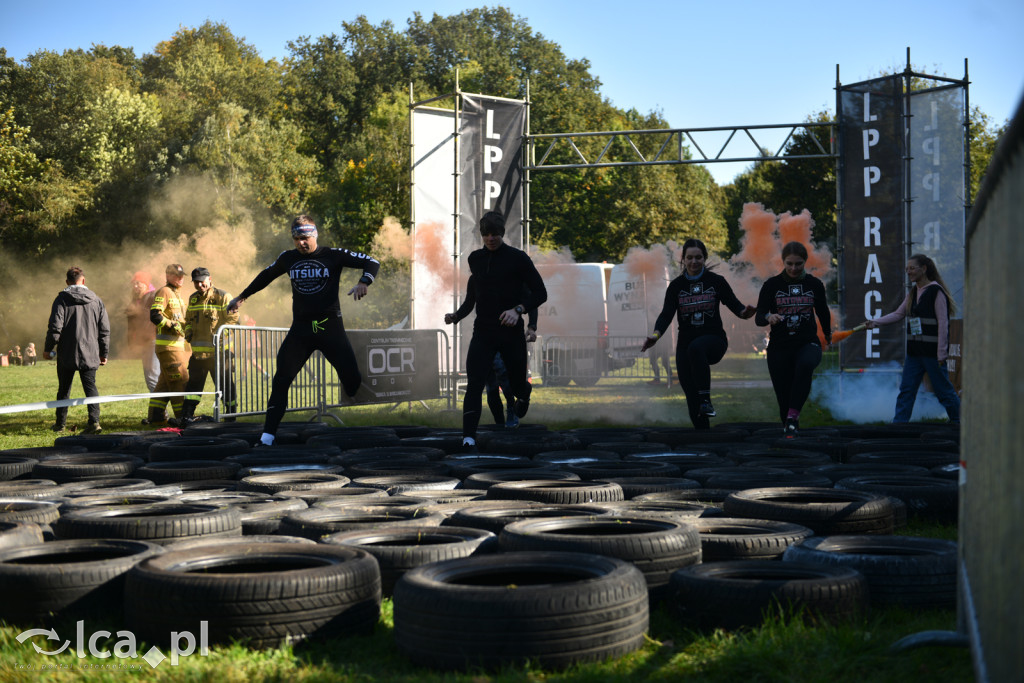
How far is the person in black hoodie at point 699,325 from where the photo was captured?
9422mm

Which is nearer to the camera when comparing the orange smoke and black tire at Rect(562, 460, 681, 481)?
black tire at Rect(562, 460, 681, 481)

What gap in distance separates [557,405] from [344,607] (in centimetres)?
1364

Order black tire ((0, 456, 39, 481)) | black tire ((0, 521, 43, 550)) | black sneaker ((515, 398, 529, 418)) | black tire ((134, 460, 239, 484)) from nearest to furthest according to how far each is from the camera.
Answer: black tire ((0, 521, 43, 550)) < black tire ((134, 460, 239, 484)) < black tire ((0, 456, 39, 481)) < black sneaker ((515, 398, 529, 418))

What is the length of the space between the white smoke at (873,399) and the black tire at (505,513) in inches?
418

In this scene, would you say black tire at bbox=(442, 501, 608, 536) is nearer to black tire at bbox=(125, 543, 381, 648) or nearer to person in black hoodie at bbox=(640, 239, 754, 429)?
black tire at bbox=(125, 543, 381, 648)

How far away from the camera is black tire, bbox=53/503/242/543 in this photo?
4.45 meters

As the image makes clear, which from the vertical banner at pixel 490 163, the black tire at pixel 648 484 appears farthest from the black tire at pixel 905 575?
the vertical banner at pixel 490 163

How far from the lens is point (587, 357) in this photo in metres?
24.3

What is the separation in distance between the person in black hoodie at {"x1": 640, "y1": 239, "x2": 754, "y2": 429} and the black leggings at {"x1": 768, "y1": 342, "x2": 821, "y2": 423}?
469 mm

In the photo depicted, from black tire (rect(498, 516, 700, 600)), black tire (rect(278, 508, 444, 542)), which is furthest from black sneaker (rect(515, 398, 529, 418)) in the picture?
black tire (rect(498, 516, 700, 600))

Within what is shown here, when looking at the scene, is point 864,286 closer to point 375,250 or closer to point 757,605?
point 757,605

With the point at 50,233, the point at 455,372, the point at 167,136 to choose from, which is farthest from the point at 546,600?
the point at 167,136

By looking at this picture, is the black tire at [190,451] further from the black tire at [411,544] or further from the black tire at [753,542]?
the black tire at [753,542]

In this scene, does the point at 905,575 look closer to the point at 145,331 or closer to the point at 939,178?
the point at 145,331
